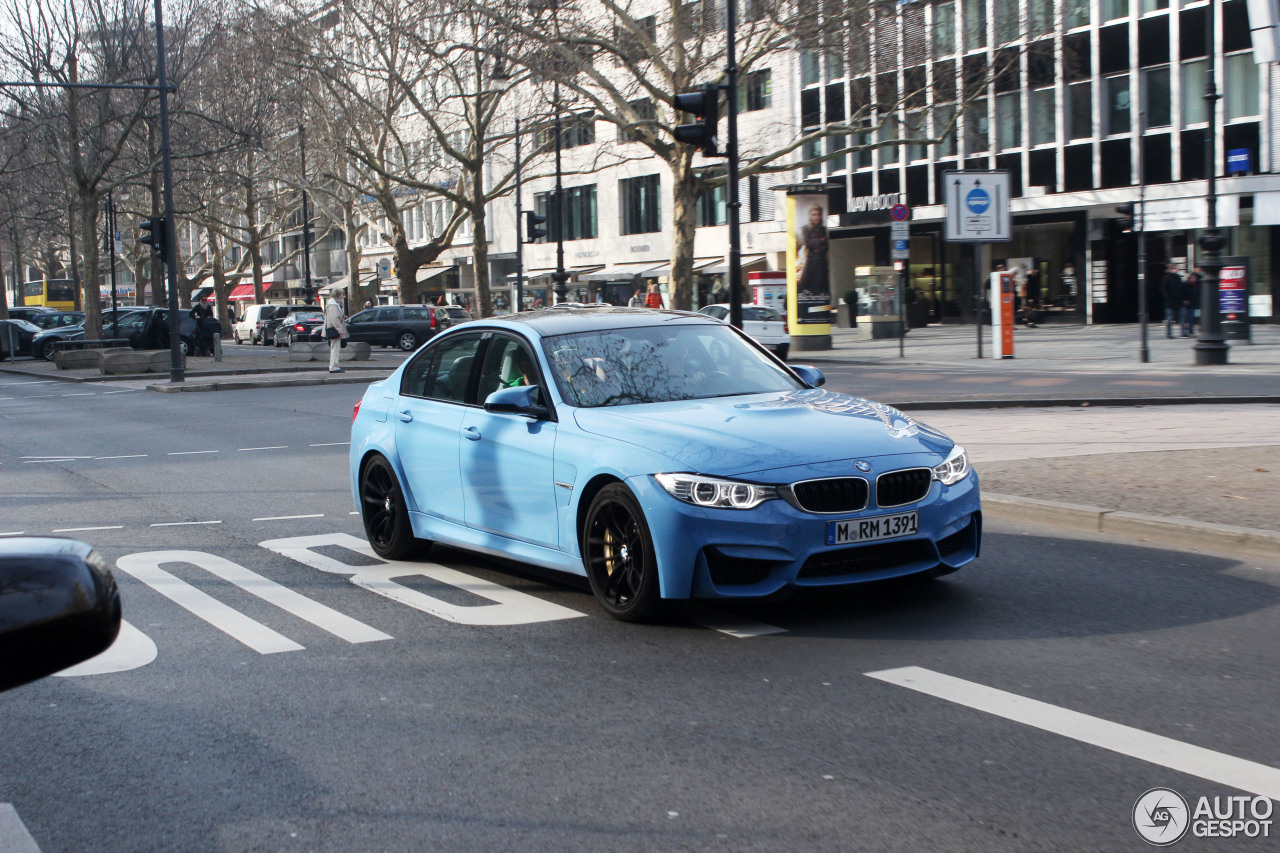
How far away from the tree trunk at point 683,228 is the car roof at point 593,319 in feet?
95.0

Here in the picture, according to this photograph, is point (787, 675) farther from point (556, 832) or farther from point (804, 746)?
point (556, 832)

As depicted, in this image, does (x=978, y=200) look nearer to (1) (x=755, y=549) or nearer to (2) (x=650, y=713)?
(1) (x=755, y=549)

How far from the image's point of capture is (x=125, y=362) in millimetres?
34469

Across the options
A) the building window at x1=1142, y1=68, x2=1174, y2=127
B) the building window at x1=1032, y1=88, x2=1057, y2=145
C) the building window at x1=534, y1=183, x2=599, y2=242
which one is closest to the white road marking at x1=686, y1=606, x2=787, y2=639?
the building window at x1=1142, y1=68, x2=1174, y2=127

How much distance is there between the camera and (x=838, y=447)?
242 inches

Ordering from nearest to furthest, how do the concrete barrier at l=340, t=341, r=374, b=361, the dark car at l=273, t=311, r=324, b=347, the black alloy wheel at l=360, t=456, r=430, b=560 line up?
the black alloy wheel at l=360, t=456, r=430, b=560, the concrete barrier at l=340, t=341, r=374, b=361, the dark car at l=273, t=311, r=324, b=347

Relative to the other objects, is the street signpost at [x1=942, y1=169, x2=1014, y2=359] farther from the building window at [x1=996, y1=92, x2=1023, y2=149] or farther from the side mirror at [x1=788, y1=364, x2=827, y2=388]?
the side mirror at [x1=788, y1=364, x2=827, y2=388]

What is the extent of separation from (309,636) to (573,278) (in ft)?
195

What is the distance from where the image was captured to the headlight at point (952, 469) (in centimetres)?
635

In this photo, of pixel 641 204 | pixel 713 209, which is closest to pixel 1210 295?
pixel 713 209

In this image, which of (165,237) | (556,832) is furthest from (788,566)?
(165,237)

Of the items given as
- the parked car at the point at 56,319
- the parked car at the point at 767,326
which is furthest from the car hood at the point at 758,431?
the parked car at the point at 56,319

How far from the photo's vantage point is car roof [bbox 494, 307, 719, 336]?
24.6 ft

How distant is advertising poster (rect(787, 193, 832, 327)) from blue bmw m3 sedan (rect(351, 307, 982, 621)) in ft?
90.4
